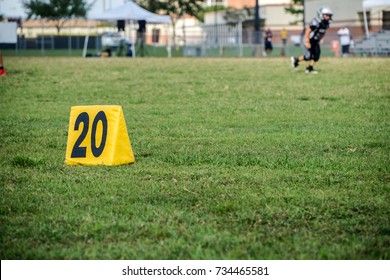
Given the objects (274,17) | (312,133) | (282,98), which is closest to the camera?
(312,133)

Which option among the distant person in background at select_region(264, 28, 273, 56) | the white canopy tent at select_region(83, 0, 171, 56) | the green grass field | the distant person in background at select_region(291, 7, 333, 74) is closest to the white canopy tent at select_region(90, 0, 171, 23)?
the white canopy tent at select_region(83, 0, 171, 56)

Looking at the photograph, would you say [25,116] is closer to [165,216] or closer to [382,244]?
[165,216]

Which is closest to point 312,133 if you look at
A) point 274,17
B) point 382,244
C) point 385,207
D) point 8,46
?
point 385,207

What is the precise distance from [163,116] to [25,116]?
2050 mm

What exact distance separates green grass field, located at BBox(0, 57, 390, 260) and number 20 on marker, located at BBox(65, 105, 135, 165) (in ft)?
0.54

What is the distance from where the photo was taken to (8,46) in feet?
191

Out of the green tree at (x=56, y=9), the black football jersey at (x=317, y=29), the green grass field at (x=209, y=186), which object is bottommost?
the green grass field at (x=209, y=186)

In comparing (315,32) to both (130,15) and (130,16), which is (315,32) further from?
(130,15)

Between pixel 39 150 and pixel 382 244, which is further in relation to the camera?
pixel 39 150

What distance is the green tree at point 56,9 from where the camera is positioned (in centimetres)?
6544

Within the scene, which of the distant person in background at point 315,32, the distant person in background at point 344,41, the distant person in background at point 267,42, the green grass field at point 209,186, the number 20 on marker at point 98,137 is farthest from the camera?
the distant person in background at point 267,42

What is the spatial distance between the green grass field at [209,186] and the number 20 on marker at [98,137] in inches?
6.4

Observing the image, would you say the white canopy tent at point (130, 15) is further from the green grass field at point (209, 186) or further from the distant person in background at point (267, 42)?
the green grass field at point (209, 186)

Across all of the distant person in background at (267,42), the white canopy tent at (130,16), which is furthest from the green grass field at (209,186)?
the distant person in background at (267,42)
